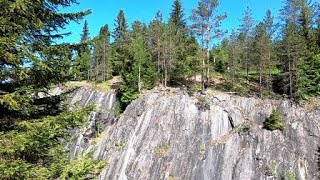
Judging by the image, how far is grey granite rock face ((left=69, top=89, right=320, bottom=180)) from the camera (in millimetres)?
31750

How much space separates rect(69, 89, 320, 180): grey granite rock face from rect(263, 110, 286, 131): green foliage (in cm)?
56

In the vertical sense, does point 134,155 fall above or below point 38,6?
below

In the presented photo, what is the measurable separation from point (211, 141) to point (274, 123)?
19.8ft

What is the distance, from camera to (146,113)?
3959 cm

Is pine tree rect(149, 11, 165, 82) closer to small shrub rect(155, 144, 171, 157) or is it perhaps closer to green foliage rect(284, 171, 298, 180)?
small shrub rect(155, 144, 171, 157)

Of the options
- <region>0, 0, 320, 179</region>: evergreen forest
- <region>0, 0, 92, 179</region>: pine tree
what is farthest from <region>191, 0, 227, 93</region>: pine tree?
<region>0, 0, 92, 179</region>: pine tree

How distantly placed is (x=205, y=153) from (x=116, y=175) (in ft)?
29.1

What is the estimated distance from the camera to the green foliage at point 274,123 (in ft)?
111

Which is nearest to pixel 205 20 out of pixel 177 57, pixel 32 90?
pixel 177 57

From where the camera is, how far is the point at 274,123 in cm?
3400

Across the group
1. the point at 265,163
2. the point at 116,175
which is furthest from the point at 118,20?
the point at 265,163

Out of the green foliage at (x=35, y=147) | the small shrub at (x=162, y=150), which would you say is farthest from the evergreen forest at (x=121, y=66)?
the small shrub at (x=162, y=150)

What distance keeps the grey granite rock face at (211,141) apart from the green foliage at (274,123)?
557mm

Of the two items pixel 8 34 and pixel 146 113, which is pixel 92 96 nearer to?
pixel 146 113
